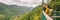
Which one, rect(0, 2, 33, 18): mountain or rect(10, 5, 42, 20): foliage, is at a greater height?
rect(0, 2, 33, 18): mountain

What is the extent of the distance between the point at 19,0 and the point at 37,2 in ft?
0.85

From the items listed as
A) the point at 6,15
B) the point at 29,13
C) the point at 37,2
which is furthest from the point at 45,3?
the point at 6,15

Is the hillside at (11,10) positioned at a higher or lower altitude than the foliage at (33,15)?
higher

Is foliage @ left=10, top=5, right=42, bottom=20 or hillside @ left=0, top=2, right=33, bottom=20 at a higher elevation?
hillside @ left=0, top=2, right=33, bottom=20

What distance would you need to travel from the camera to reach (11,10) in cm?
233

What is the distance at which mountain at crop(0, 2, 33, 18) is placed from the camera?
2.32 metres

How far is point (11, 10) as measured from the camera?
2.33m

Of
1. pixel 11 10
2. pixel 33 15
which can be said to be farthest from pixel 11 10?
pixel 33 15

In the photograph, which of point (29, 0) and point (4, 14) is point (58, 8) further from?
point (4, 14)

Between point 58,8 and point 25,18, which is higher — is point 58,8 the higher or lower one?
the higher one

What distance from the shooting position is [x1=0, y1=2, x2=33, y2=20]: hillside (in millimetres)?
2324

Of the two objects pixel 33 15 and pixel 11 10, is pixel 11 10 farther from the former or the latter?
pixel 33 15

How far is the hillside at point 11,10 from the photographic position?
2.32 meters

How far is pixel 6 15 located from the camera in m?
2.33
